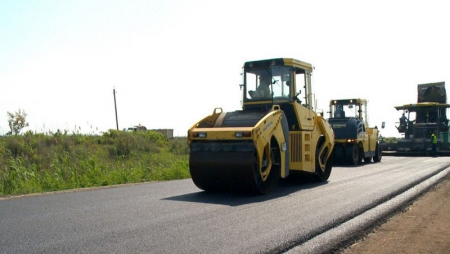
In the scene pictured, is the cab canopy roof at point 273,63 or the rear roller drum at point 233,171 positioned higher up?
the cab canopy roof at point 273,63

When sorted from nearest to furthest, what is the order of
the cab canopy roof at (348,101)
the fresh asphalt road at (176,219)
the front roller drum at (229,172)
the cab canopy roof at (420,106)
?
the fresh asphalt road at (176,219)
the front roller drum at (229,172)
the cab canopy roof at (348,101)
the cab canopy roof at (420,106)

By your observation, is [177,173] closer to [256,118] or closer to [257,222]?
[256,118]

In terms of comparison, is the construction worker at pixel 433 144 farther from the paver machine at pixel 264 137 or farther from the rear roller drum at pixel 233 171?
the rear roller drum at pixel 233 171

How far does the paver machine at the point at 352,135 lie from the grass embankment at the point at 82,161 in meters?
6.29

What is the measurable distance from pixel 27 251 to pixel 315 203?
4763mm

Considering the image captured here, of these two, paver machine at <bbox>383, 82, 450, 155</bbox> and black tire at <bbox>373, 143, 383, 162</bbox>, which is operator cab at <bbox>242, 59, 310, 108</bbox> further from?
paver machine at <bbox>383, 82, 450, 155</bbox>

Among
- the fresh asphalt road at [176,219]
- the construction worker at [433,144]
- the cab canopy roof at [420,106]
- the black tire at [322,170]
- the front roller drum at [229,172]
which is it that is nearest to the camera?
the fresh asphalt road at [176,219]

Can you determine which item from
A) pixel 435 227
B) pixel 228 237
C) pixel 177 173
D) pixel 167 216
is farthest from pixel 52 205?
pixel 177 173

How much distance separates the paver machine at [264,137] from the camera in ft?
28.5

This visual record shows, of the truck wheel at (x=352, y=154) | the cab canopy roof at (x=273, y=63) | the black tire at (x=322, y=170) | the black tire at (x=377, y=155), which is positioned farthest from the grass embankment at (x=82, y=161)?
the black tire at (x=377, y=155)

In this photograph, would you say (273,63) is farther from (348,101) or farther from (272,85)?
(348,101)

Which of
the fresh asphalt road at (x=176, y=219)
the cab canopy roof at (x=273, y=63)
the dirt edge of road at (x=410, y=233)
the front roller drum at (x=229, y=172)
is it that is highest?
the cab canopy roof at (x=273, y=63)

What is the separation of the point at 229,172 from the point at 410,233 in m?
3.48

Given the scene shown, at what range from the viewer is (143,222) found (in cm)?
621
